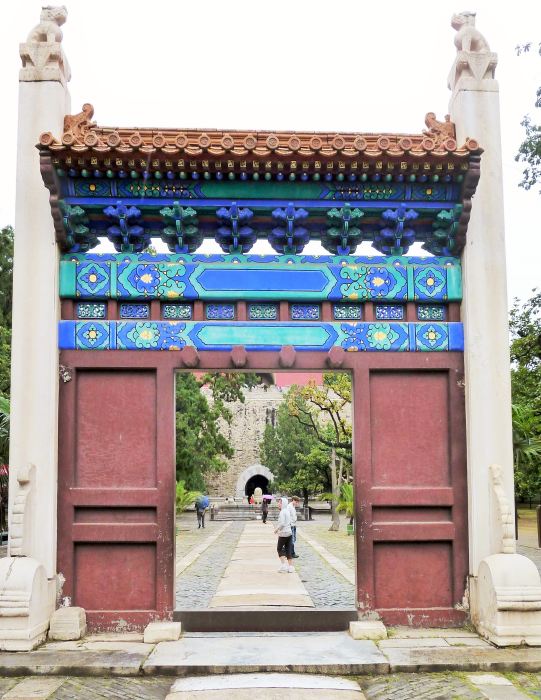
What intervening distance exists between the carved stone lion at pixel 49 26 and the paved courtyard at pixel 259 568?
23.3ft

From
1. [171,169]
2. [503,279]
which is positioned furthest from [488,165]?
[171,169]

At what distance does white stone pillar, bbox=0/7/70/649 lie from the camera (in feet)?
24.8

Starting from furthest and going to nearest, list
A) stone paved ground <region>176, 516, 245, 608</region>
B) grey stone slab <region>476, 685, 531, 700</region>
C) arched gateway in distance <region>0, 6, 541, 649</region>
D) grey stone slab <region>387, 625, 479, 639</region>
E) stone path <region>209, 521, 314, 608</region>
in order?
1. stone paved ground <region>176, 516, 245, 608</region>
2. stone path <region>209, 521, 314, 608</region>
3. arched gateway in distance <region>0, 6, 541, 649</region>
4. grey stone slab <region>387, 625, 479, 639</region>
5. grey stone slab <region>476, 685, 531, 700</region>

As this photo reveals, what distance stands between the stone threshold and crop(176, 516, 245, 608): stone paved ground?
3.04 metres

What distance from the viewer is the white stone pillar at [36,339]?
756cm

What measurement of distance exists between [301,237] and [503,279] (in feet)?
7.25

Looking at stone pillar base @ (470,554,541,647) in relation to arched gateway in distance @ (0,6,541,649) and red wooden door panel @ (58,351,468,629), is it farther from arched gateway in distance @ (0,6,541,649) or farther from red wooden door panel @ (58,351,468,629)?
red wooden door panel @ (58,351,468,629)

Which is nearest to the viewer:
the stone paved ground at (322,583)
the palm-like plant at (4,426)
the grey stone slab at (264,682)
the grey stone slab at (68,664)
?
the grey stone slab at (264,682)

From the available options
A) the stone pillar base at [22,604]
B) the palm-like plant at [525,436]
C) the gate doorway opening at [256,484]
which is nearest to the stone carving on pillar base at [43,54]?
the stone pillar base at [22,604]

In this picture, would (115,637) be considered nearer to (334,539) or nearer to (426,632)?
(426,632)

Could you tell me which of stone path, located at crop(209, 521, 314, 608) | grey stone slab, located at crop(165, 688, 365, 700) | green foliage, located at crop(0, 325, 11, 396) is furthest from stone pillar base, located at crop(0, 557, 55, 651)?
green foliage, located at crop(0, 325, 11, 396)

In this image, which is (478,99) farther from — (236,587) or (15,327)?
(236,587)

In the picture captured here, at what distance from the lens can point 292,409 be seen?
1107 inches

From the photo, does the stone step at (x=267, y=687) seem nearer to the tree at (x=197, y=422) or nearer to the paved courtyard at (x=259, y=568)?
the paved courtyard at (x=259, y=568)
